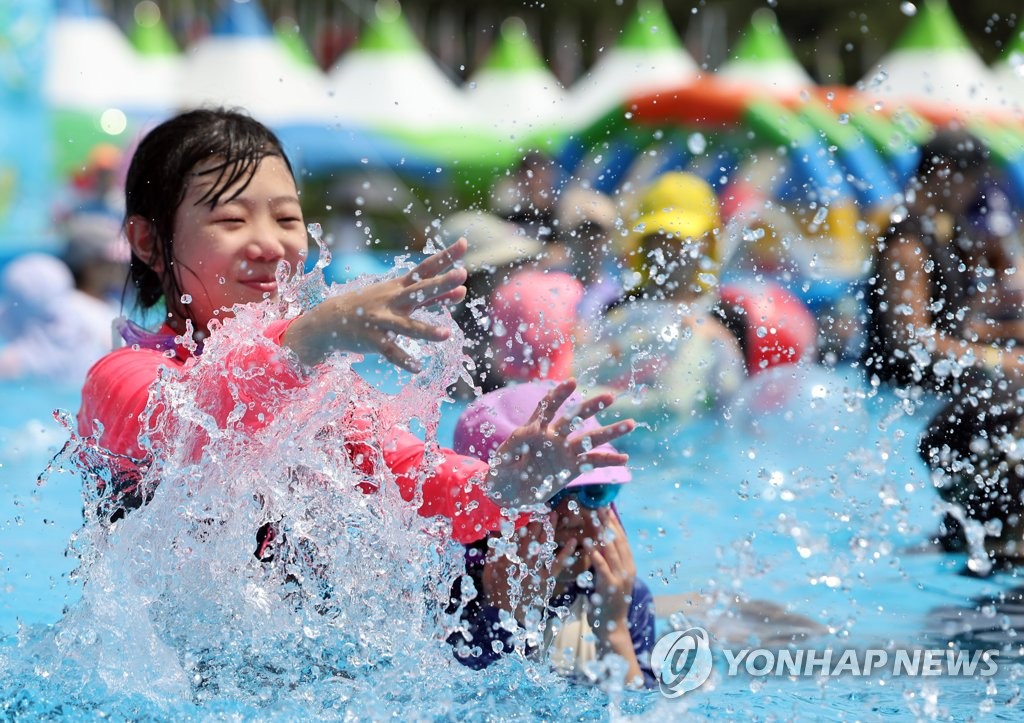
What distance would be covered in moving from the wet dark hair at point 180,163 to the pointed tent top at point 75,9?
939 centimetres

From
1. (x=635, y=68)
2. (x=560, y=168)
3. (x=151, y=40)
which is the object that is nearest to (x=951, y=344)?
(x=560, y=168)

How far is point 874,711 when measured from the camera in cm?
244

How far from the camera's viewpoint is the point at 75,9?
11.3 meters

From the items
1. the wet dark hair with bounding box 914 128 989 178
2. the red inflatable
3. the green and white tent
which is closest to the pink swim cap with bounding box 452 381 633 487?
the wet dark hair with bounding box 914 128 989 178

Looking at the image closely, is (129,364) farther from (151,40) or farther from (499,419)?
(151,40)

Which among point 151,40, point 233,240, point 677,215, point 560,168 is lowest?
point 233,240

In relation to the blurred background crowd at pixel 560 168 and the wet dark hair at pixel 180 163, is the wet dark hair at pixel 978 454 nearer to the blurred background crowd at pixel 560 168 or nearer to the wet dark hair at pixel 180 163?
the blurred background crowd at pixel 560 168

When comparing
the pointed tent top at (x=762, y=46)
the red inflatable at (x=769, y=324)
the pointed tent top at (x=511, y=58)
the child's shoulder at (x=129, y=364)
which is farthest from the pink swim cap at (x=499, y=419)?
the pointed tent top at (x=511, y=58)

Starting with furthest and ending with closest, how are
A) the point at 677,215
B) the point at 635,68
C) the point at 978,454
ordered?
the point at 635,68
the point at 677,215
the point at 978,454

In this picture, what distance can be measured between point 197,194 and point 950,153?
9.59ft

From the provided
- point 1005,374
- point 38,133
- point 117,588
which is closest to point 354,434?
point 117,588

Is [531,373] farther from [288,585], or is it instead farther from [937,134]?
[288,585]

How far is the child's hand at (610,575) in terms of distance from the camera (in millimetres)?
2619

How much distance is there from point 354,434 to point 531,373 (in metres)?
2.03
